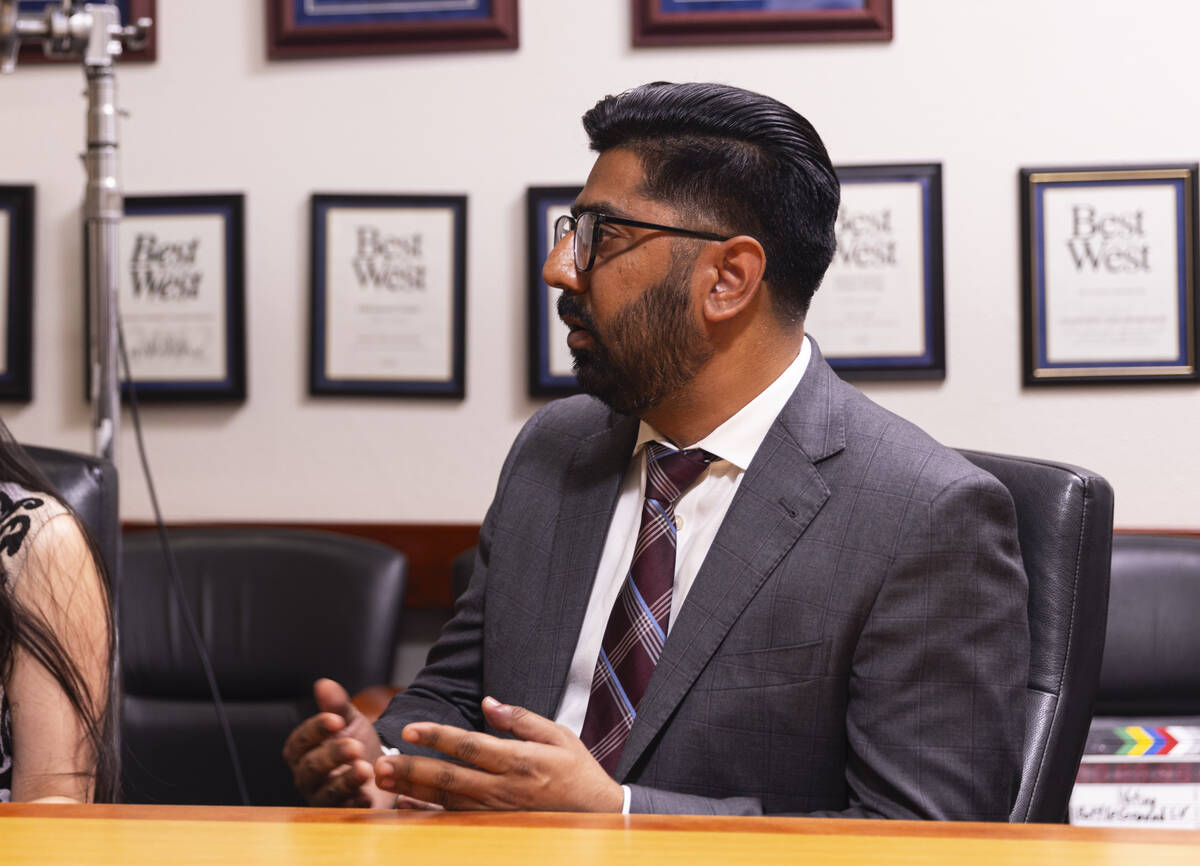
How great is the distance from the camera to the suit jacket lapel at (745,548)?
1318 mm

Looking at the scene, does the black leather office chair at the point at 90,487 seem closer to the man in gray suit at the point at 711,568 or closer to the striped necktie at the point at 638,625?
the man in gray suit at the point at 711,568

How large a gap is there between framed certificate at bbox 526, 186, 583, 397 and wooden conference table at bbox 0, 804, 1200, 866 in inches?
69.2

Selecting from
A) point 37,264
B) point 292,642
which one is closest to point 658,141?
point 292,642

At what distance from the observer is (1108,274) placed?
236cm

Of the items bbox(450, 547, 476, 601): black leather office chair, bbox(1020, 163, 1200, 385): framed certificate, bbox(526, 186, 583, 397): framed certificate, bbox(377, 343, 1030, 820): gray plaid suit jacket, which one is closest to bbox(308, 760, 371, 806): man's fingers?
bbox(377, 343, 1030, 820): gray plaid suit jacket

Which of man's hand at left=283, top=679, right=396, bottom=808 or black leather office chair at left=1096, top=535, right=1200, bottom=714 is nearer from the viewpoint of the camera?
man's hand at left=283, top=679, right=396, bottom=808

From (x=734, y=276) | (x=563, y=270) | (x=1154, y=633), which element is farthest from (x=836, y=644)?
(x=1154, y=633)

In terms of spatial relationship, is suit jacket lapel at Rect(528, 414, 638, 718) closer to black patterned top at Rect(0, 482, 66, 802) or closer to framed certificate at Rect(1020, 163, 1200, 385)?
black patterned top at Rect(0, 482, 66, 802)

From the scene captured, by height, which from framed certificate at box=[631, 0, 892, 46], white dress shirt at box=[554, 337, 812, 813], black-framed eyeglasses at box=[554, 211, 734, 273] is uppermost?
framed certificate at box=[631, 0, 892, 46]

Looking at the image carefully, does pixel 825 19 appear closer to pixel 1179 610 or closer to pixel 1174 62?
pixel 1174 62

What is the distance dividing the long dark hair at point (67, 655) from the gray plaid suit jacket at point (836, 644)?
0.32 meters

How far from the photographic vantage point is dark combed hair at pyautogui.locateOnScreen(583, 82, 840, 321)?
4.87ft

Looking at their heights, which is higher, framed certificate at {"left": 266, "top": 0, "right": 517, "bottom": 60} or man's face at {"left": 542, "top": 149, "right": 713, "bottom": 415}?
Result: framed certificate at {"left": 266, "top": 0, "right": 517, "bottom": 60}

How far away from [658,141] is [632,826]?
101cm
